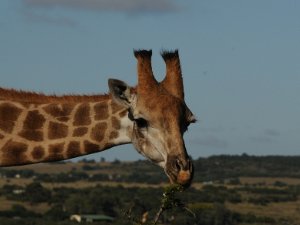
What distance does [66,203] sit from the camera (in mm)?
173750

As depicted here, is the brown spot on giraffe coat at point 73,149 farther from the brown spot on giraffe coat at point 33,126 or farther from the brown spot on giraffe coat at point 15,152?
the brown spot on giraffe coat at point 15,152

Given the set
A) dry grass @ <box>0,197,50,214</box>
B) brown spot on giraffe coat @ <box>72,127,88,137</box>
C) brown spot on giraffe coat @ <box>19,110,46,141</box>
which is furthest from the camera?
dry grass @ <box>0,197,50,214</box>

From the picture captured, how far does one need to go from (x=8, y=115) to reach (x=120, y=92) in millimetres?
2092

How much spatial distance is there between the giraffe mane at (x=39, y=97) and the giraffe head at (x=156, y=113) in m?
0.88

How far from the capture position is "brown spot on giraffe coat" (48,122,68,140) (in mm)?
19047

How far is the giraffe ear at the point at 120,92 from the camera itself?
61.6 feet

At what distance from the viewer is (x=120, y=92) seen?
18.9m

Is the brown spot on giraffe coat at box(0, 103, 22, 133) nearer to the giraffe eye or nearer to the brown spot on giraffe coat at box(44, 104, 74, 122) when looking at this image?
the brown spot on giraffe coat at box(44, 104, 74, 122)

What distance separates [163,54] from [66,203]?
15576 cm

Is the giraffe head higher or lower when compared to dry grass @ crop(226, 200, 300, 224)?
lower

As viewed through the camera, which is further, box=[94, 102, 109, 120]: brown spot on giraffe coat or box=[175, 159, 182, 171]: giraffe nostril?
box=[94, 102, 109, 120]: brown spot on giraffe coat

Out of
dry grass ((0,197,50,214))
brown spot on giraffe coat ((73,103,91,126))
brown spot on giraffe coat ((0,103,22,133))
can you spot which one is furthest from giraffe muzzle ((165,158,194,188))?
dry grass ((0,197,50,214))

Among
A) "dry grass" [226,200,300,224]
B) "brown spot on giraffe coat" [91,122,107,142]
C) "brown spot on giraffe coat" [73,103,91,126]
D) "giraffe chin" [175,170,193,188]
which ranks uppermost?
"dry grass" [226,200,300,224]

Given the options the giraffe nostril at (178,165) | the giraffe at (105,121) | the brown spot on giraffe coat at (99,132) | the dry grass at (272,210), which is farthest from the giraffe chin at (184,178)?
the dry grass at (272,210)
